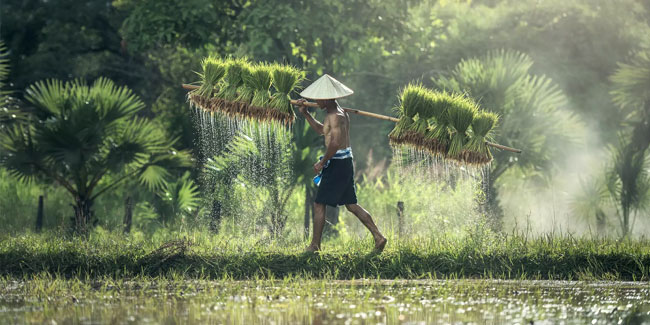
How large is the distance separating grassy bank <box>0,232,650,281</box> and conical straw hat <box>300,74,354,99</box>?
1.81 metres

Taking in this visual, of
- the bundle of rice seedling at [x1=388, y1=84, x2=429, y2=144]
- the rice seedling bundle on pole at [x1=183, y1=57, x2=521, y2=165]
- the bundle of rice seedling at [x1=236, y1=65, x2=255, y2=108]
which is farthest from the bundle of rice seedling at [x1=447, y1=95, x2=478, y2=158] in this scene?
the bundle of rice seedling at [x1=236, y1=65, x2=255, y2=108]

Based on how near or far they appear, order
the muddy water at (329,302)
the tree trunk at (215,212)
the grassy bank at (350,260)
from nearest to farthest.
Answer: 1. the muddy water at (329,302)
2. the grassy bank at (350,260)
3. the tree trunk at (215,212)

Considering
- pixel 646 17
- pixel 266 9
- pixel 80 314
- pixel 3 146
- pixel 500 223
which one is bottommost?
pixel 80 314

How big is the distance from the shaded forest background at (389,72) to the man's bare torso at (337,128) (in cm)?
255

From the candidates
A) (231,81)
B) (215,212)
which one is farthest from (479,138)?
(215,212)

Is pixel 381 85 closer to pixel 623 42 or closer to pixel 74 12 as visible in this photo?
pixel 623 42

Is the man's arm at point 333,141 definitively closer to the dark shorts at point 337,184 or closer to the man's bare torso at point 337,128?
the man's bare torso at point 337,128

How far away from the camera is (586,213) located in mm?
20312

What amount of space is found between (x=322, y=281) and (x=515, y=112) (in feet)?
32.4

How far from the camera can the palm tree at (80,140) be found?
16.8 metres

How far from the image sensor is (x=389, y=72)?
32594mm

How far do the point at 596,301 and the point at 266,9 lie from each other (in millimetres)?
12201

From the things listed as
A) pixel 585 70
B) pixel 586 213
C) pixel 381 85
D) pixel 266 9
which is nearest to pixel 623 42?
pixel 585 70

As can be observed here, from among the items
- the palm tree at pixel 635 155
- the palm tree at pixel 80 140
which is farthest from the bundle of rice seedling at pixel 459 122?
the palm tree at pixel 80 140
